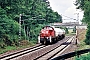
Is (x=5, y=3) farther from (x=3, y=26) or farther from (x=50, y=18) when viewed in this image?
(x=50, y=18)

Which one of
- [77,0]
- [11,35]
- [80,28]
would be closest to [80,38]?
[80,28]

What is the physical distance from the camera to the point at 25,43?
48125mm

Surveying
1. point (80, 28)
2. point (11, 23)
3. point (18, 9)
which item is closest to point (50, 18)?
point (80, 28)

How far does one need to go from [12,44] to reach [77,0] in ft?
66.9

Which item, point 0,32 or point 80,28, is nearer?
point 0,32

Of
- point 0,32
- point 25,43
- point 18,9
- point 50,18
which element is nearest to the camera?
point 0,32

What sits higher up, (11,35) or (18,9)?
(18,9)

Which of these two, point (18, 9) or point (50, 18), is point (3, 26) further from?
point (50, 18)

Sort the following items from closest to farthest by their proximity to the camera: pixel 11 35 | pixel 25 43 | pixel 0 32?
pixel 0 32 → pixel 11 35 → pixel 25 43

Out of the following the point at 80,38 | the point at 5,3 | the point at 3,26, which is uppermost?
the point at 5,3

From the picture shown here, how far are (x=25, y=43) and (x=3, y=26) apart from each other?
6.67 meters

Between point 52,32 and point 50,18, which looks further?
point 50,18

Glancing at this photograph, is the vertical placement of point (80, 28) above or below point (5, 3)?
below

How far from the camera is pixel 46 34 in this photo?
165 ft
